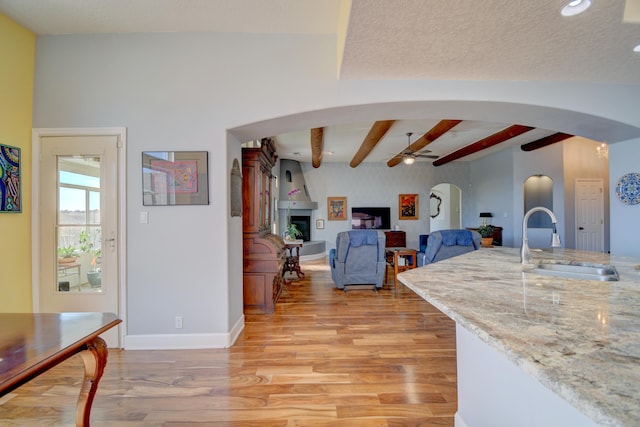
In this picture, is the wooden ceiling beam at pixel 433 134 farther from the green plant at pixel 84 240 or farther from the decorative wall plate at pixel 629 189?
the green plant at pixel 84 240

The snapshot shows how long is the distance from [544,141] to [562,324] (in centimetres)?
692

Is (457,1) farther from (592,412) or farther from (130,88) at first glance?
(130,88)

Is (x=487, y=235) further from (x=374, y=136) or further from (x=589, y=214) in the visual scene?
(x=374, y=136)

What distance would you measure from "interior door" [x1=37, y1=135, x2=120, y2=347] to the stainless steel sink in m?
3.44

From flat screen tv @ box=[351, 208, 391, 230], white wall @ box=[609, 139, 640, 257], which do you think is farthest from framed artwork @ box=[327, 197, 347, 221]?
white wall @ box=[609, 139, 640, 257]

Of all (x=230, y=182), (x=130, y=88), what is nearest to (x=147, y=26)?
(x=130, y=88)

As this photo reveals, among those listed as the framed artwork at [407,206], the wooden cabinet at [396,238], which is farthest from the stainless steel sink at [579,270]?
the framed artwork at [407,206]

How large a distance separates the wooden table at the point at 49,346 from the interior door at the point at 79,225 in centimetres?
161

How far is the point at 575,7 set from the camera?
1.83m

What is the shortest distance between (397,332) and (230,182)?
2345 mm

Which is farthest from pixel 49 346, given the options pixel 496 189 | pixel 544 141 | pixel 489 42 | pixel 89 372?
pixel 496 189

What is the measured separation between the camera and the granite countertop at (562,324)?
55 cm

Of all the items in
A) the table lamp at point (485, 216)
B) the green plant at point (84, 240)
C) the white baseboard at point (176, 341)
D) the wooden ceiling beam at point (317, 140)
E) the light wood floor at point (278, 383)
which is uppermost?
the wooden ceiling beam at point (317, 140)

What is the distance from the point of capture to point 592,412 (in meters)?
0.51
